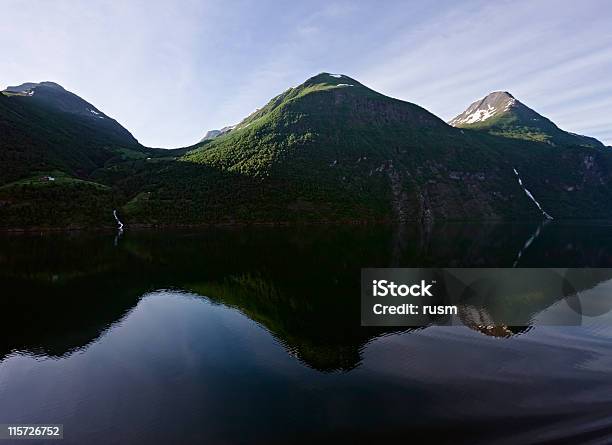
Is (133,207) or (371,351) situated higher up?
(133,207)

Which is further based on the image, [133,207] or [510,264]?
[133,207]

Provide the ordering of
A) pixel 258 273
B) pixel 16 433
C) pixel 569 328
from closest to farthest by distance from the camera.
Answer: pixel 16 433, pixel 569 328, pixel 258 273

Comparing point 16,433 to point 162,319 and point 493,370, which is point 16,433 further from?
point 493,370

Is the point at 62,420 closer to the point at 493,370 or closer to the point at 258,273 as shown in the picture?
the point at 493,370

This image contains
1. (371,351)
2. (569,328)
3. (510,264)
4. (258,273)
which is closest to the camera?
(371,351)

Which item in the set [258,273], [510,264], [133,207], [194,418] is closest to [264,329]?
[194,418]

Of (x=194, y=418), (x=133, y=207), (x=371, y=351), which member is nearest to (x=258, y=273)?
(x=371, y=351)

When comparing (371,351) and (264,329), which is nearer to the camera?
(371,351)
